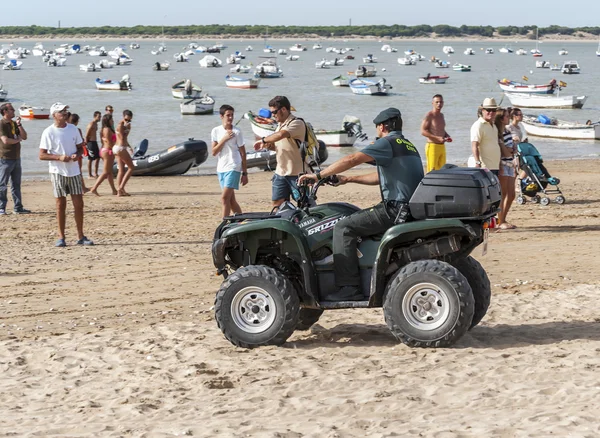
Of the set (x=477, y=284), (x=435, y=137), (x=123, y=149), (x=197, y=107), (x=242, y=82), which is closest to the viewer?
(x=477, y=284)

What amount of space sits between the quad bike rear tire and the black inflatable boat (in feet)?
46.8

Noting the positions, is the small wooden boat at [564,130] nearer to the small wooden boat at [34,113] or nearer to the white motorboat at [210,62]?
the small wooden boat at [34,113]

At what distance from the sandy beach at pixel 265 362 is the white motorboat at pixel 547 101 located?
41957 millimetres

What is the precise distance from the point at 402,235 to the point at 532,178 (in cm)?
873

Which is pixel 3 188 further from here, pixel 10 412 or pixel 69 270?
pixel 10 412

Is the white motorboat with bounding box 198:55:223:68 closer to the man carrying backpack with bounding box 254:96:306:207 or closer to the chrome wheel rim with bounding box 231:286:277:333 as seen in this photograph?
the man carrying backpack with bounding box 254:96:306:207

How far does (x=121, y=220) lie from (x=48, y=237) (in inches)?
69.7

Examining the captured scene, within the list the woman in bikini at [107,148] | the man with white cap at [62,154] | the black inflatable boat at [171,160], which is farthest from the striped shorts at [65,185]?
the black inflatable boat at [171,160]

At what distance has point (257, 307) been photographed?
280 inches

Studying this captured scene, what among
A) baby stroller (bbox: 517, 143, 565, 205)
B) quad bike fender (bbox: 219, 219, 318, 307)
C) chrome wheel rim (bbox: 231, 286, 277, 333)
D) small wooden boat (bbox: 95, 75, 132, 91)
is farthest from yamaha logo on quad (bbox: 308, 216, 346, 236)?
small wooden boat (bbox: 95, 75, 132, 91)

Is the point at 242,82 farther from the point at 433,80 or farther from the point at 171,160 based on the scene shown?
the point at 171,160

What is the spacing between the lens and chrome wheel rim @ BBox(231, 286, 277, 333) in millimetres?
7055

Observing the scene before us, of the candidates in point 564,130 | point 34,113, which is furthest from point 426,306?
point 34,113

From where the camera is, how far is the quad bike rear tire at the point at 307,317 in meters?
7.77
